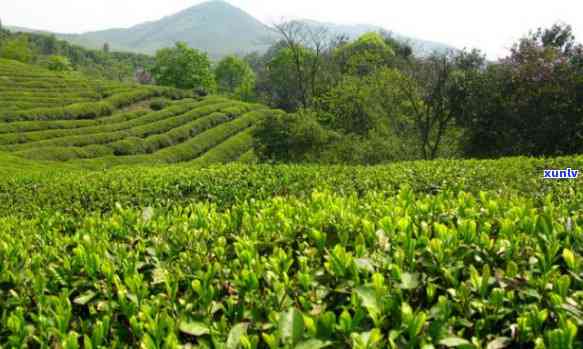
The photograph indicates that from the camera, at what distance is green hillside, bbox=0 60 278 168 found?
30.9 m

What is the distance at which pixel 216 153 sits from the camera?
34344mm

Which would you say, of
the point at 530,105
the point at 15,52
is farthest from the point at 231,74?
the point at 530,105

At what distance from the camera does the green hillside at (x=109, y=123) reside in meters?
30.9

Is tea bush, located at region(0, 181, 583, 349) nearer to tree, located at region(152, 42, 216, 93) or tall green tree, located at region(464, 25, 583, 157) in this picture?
tall green tree, located at region(464, 25, 583, 157)

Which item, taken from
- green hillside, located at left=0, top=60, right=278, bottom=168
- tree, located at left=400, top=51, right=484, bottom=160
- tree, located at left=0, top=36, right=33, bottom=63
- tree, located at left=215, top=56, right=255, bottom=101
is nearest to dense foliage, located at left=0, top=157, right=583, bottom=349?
tree, located at left=400, top=51, right=484, bottom=160

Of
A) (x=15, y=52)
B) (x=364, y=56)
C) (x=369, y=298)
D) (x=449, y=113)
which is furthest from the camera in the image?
(x=15, y=52)

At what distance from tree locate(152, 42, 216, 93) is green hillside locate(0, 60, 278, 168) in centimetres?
1446

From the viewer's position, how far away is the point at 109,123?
122 ft

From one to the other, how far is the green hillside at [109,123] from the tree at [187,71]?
14460mm

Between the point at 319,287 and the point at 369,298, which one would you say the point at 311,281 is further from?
the point at 369,298

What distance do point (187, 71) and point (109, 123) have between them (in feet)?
88.9

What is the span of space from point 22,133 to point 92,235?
1320 inches

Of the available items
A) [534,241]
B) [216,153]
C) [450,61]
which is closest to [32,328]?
[534,241]

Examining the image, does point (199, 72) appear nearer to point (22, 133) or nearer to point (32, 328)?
point (22, 133)
